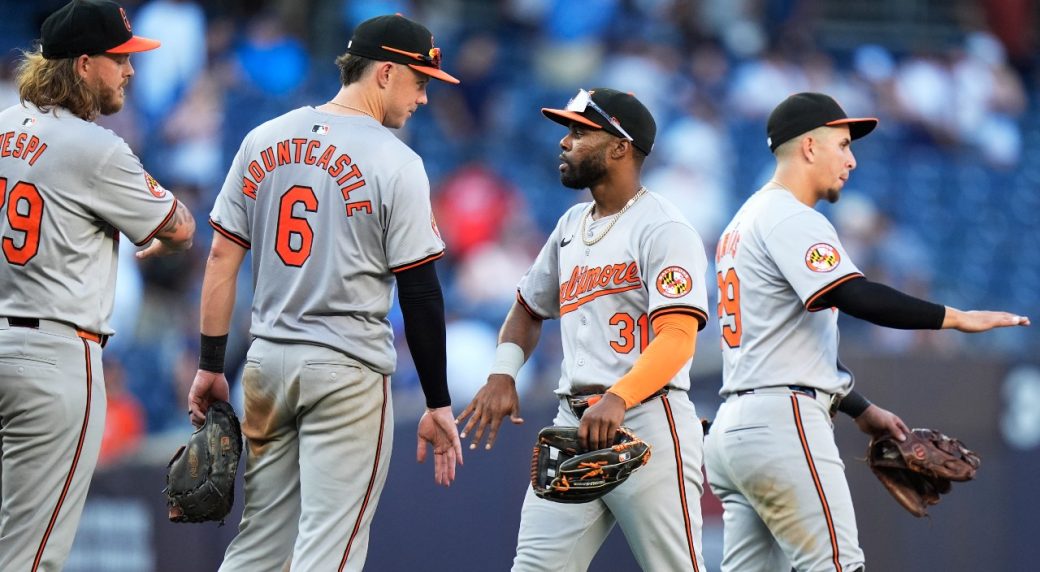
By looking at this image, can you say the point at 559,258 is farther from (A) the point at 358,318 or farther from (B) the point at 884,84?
(B) the point at 884,84

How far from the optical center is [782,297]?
16.2 ft

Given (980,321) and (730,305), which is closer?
(980,321)

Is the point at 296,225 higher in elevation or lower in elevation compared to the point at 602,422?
higher

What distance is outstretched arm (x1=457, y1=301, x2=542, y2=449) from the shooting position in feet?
15.5

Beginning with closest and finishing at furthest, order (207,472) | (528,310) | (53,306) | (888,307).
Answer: (53,306) < (207,472) < (888,307) < (528,310)

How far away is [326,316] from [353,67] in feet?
2.73

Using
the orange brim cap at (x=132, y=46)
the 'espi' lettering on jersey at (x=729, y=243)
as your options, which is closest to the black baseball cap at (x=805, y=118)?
the 'espi' lettering on jersey at (x=729, y=243)

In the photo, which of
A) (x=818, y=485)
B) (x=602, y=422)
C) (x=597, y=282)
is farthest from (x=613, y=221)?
(x=818, y=485)

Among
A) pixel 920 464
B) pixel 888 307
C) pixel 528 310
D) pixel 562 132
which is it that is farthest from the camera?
pixel 562 132

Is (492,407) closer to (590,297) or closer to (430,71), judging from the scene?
(590,297)

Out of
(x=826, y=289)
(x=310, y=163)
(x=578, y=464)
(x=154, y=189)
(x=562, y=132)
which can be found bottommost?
(x=578, y=464)

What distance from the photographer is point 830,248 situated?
15.6ft

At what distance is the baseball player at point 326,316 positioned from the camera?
4.31 m

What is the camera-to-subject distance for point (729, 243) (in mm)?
5188
